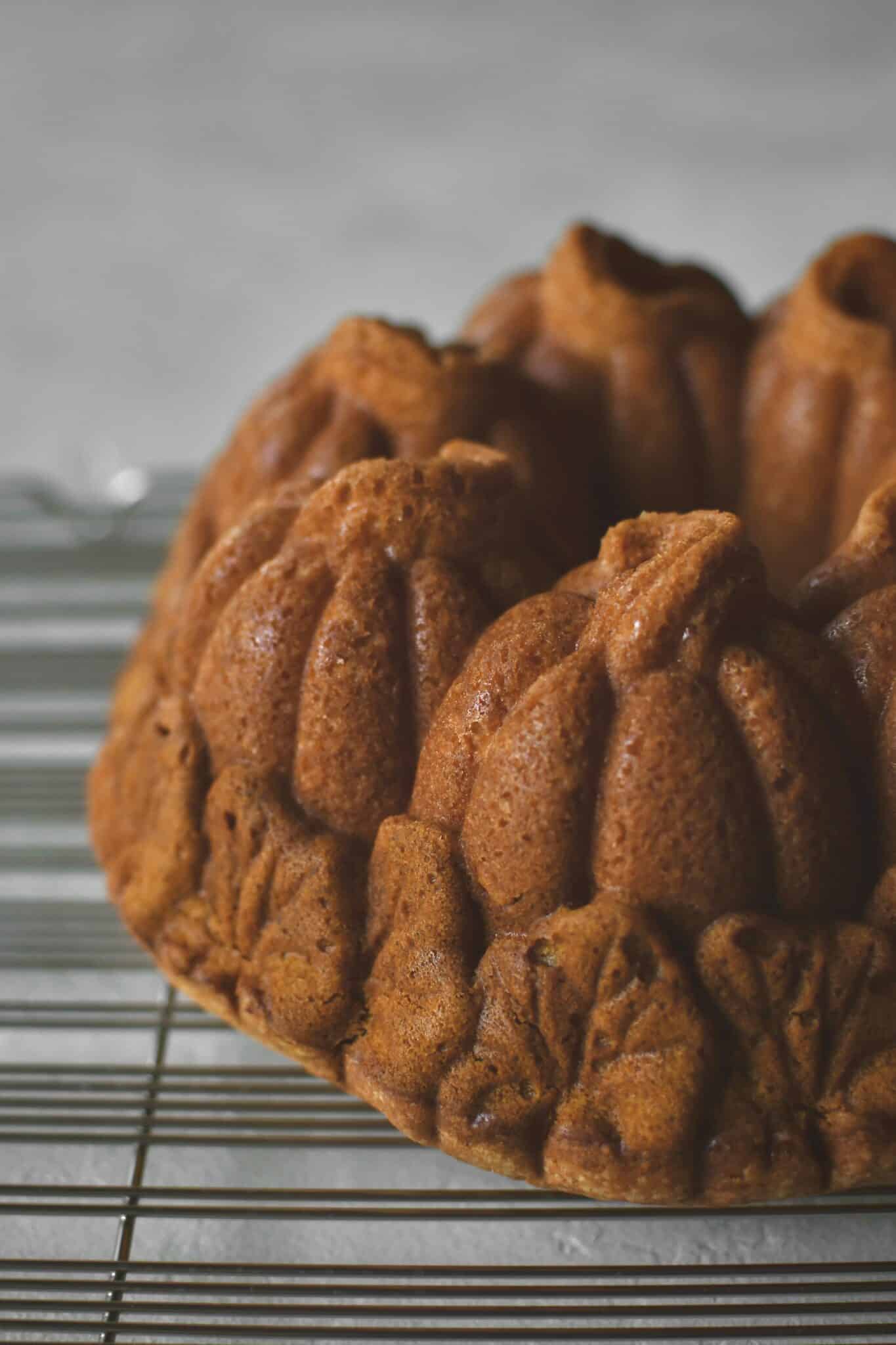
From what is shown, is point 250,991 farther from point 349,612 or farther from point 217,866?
point 349,612

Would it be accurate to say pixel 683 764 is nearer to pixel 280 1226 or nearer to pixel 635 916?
pixel 635 916

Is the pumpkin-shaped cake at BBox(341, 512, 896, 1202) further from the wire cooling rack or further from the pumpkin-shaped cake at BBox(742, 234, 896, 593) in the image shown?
the pumpkin-shaped cake at BBox(742, 234, 896, 593)

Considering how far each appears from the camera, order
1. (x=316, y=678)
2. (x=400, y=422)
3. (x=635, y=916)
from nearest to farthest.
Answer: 1. (x=635, y=916)
2. (x=316, y=678)
3. (x=400, y=422)

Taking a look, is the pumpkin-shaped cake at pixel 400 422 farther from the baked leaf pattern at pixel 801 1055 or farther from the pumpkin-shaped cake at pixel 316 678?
the baked leaf pattern at pixel 801 1055

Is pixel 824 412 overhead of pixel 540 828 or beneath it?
overhead

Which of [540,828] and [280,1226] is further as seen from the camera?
[280,1226]

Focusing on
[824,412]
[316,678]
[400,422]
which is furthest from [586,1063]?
[824,412]

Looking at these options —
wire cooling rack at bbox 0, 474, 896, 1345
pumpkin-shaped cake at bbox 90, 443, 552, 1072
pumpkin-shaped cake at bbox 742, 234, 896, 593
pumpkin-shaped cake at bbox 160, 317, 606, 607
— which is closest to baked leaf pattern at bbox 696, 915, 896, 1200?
wire cooling rack at bbox 0, 474, 896, 1345

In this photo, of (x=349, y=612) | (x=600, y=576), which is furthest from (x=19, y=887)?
(x=600, y=576)
